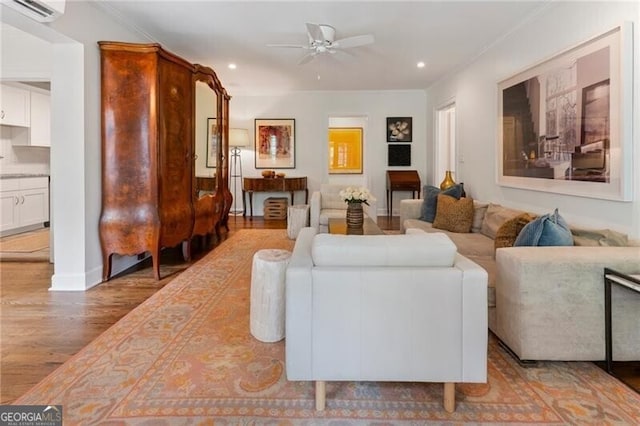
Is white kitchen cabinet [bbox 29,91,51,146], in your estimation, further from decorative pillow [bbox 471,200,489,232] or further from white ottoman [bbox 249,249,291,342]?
decorative pillow [bbox 471,200,489,232]

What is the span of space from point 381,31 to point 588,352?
11.7 ft

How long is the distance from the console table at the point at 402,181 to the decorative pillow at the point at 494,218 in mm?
3481

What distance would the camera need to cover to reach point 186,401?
169cm

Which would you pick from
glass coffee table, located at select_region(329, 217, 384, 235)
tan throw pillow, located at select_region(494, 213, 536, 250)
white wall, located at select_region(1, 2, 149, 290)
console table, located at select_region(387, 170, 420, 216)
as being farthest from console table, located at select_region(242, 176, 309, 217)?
tan throw pillow, located at select_region(494, 213, 536, 250)

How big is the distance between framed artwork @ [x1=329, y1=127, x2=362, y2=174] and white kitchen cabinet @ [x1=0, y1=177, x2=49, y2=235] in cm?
606

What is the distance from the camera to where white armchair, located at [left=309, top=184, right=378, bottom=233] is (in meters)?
4.99

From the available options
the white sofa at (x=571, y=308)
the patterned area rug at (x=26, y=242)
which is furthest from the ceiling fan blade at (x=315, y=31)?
the patterned area rug at (x=26, y=242)

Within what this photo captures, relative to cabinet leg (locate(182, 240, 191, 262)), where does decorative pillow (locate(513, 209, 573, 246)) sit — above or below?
above

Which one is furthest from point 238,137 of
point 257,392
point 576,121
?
point 257,392

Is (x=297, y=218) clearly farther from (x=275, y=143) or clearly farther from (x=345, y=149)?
(x=345, y=149)

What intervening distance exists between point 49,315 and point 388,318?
2.53 meters

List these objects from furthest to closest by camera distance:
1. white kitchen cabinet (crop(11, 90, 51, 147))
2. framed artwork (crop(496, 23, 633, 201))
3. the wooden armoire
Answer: white kitchen cabinet (crop(11, 90, 51, 147)), the wooden armoire, framed artwork (crop(496, 23, 633, 201))

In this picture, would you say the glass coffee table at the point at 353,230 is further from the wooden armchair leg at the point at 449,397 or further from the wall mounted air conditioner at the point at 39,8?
the wall mounted air conditioner at the point at 39,8

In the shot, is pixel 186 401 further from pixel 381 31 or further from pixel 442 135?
pixel 442 135
